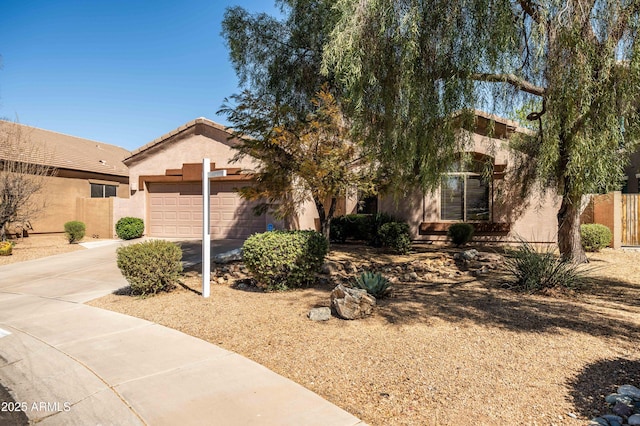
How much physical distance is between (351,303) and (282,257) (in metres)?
2.23

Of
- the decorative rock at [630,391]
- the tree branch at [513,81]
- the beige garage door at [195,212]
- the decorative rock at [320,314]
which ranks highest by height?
the tree branch at [513,81]

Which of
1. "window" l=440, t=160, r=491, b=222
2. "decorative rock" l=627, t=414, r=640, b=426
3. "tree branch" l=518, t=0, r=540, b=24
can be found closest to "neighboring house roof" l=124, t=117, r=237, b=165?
"window" l=440, t=160, r=491, b=222

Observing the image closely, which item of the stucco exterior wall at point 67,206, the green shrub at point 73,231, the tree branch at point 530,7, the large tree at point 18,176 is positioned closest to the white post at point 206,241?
the tree branch at point 530,7

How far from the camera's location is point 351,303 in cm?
576

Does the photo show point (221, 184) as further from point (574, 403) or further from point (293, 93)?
point (574, 403)

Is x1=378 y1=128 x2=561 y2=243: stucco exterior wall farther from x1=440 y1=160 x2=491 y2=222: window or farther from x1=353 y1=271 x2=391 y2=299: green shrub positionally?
x1=353 y1=271 x2=391 y2=299: green shrub

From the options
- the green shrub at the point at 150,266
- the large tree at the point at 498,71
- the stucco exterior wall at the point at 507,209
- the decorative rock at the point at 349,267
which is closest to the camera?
the large tree at the point at 498,71

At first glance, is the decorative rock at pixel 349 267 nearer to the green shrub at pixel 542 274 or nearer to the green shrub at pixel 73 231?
the green shrub at pixel 542 274

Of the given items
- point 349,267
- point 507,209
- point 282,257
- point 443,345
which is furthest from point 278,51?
point 443,345

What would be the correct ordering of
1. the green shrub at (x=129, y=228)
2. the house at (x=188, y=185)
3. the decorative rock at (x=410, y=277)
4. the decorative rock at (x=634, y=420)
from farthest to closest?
the green shrub at (x=129, y=228) → the house at (x=188, y=185) → the decorative rock at (x=410, y=277) → the decorative rock at (x=634, y=420)

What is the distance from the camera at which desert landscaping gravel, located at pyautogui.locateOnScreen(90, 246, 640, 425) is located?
11.1 ft

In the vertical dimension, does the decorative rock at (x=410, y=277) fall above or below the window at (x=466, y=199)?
below

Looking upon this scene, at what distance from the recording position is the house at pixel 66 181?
694 inches

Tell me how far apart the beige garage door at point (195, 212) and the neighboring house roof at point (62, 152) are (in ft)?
18.2
